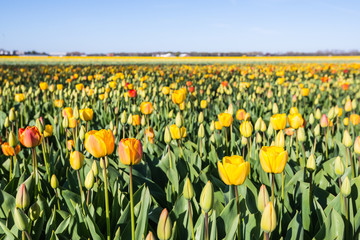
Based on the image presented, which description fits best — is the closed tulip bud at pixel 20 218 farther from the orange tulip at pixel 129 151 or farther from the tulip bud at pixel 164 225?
the tulip bud at pixel 164 225

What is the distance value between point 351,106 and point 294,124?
1.28 m

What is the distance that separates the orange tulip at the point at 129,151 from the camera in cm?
116

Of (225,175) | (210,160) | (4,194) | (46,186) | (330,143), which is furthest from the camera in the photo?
(330,143)

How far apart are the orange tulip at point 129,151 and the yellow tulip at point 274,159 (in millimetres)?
492

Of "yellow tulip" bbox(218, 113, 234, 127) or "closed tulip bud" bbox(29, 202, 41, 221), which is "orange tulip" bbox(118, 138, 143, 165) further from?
"yellow tulip" bbox(218, 113, 234, 127)

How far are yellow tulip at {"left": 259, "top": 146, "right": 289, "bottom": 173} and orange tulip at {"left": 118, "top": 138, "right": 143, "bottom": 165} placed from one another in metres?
0.49

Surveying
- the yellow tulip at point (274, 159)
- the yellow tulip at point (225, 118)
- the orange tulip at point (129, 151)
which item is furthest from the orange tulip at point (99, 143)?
the yellow tulip at point (225, 118)

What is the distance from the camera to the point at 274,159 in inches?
46.9

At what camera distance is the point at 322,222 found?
53.6 inches

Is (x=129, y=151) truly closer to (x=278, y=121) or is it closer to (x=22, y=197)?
(x=22, y=197)

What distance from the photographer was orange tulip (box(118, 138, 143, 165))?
1158 millimetres

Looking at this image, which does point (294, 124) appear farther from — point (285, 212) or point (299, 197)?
point (285, 212)

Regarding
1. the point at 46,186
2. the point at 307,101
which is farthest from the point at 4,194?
the point at 307,101

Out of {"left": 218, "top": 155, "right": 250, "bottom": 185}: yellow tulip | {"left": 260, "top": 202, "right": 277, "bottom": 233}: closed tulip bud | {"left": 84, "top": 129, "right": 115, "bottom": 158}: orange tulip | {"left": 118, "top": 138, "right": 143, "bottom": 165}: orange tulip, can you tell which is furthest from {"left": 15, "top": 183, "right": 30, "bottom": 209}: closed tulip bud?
{"left": 260, "top": 202, "right": 277, "bottom": 233}: closed tulip bud
